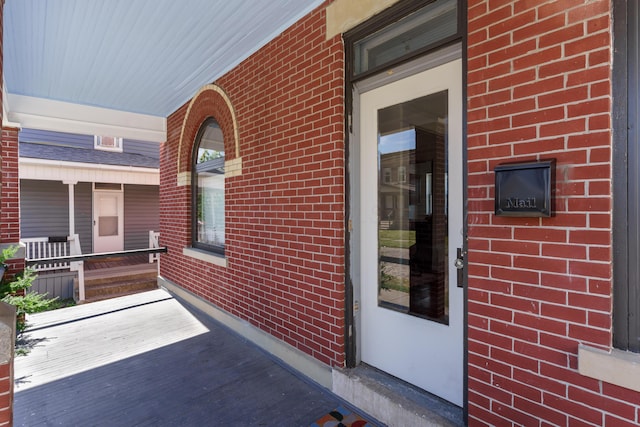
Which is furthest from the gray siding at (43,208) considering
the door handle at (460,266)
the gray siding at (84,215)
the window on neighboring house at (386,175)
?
the door handle at (460,266)

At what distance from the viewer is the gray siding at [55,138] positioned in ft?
29.6

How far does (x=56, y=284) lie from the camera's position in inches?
317

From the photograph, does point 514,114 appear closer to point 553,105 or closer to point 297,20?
point 553,105

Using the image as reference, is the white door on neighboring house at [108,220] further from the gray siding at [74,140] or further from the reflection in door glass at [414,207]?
the reflection in door glass at [414,207]

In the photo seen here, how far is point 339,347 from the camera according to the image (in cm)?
275

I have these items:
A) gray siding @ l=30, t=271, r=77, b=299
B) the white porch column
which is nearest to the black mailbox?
gray siding @ l=30, t=271, r=77, b=299

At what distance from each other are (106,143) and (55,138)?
1.24 m

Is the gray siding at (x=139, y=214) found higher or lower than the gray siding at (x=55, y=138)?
lower

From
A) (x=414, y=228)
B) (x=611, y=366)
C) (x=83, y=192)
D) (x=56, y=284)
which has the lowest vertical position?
(x=56, y=284)

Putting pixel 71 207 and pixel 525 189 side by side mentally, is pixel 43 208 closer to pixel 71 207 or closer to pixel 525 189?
pixel 71 207

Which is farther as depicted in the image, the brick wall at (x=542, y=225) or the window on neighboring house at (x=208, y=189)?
the window on neighboring house at (x=208, y=189)

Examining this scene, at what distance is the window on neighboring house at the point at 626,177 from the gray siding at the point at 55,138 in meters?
11.0

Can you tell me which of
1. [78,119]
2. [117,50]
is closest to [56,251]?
[78,119]

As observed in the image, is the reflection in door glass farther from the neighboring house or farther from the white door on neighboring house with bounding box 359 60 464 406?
the neighboring house
